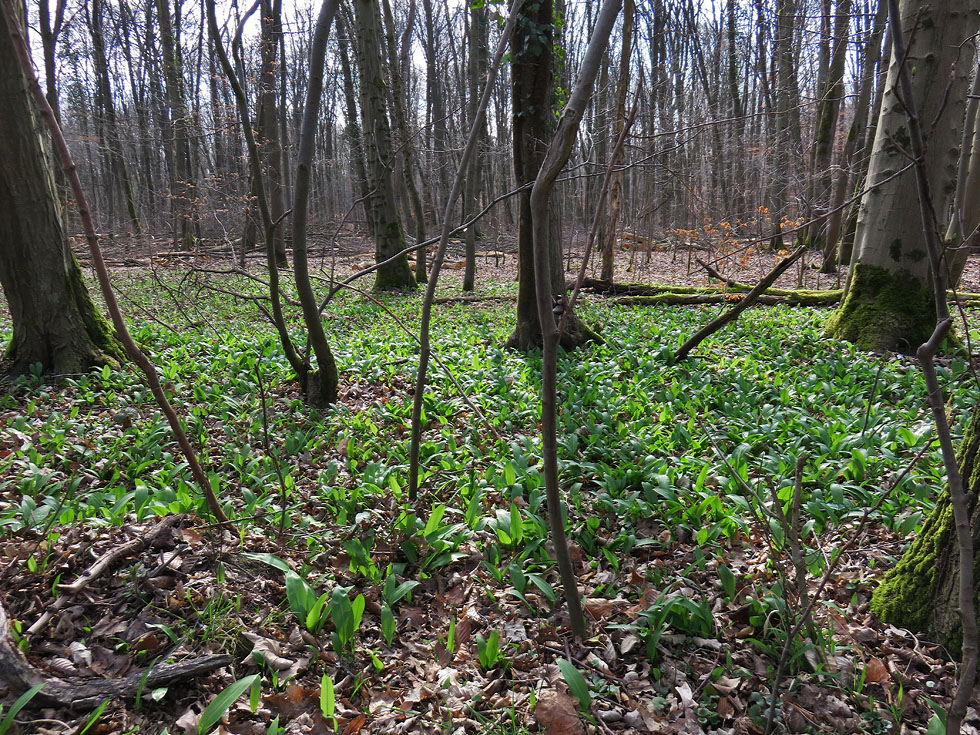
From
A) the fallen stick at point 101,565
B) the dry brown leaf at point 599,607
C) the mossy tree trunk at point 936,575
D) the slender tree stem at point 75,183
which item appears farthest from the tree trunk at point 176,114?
the mossy tree trunk at point 936,575

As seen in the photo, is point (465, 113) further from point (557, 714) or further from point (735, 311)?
point (557, 714)

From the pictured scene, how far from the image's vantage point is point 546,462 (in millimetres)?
1858

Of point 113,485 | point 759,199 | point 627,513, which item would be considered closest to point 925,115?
point 627,513

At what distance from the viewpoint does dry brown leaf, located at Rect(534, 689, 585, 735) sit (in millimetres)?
1808

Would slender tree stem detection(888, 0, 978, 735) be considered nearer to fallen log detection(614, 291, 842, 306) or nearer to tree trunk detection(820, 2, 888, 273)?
fallen log detection(614, 291, 842, 306)

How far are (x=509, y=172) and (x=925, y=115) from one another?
24.7 m

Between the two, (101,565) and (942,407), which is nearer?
(942,407)

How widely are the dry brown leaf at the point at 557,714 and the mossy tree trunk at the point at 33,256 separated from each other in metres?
4.97

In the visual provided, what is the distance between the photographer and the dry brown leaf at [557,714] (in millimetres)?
1808

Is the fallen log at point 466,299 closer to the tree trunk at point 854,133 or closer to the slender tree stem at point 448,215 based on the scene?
the tree trunk at point 854,133

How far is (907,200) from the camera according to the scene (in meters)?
4.95

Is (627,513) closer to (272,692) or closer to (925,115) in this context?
(272,692)

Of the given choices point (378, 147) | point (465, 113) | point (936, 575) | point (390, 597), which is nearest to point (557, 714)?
point (390, 597)

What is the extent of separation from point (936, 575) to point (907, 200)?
170 inches
